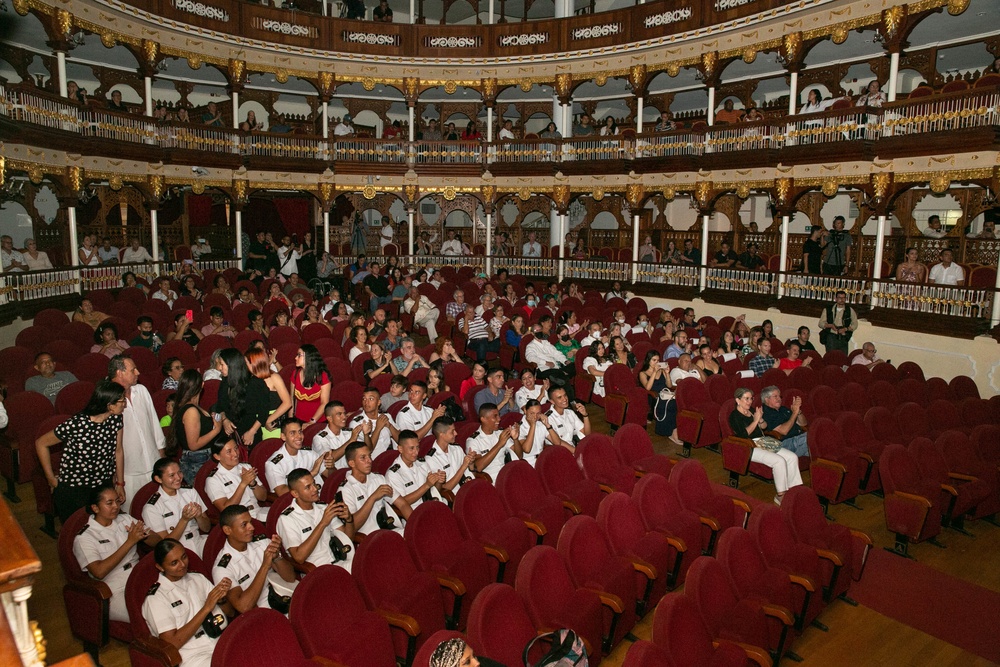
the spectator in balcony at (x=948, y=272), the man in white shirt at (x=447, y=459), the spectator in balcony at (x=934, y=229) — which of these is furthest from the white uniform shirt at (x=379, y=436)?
the spectator in balcony at (x=934, y=229)

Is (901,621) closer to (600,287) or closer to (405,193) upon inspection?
(600,287)

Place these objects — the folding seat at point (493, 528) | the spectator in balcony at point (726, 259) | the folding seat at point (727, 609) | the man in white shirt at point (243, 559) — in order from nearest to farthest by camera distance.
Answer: the man in white shirt at point (243, 559) < the folding seat at point (727, 609) < the folding seat at point (493, 528) < the spectator in balcony at point (726, 259)

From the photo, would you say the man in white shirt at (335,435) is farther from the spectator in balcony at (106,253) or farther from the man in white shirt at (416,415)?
the spectator in balcony at (106,253)

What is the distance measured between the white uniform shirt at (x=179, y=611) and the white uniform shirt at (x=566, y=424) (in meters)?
4.47

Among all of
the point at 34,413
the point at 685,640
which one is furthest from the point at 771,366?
the point at 34,413

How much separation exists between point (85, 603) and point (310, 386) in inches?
128

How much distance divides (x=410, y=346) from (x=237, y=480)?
3.87 meters

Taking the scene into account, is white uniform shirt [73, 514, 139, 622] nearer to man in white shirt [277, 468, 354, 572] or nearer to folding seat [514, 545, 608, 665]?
man in white shirt [277, 468, 354, 572]

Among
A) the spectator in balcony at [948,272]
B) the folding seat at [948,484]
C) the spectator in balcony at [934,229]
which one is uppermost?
the spectator in balcony at [934,229]

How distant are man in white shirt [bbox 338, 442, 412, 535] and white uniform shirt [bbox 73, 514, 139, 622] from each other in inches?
64.4

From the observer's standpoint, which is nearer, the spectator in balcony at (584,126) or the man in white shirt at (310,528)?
the man in white shirt at (310,528)

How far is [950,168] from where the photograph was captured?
13.9m

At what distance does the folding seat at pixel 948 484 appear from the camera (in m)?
7.63

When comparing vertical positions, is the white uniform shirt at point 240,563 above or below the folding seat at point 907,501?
above
